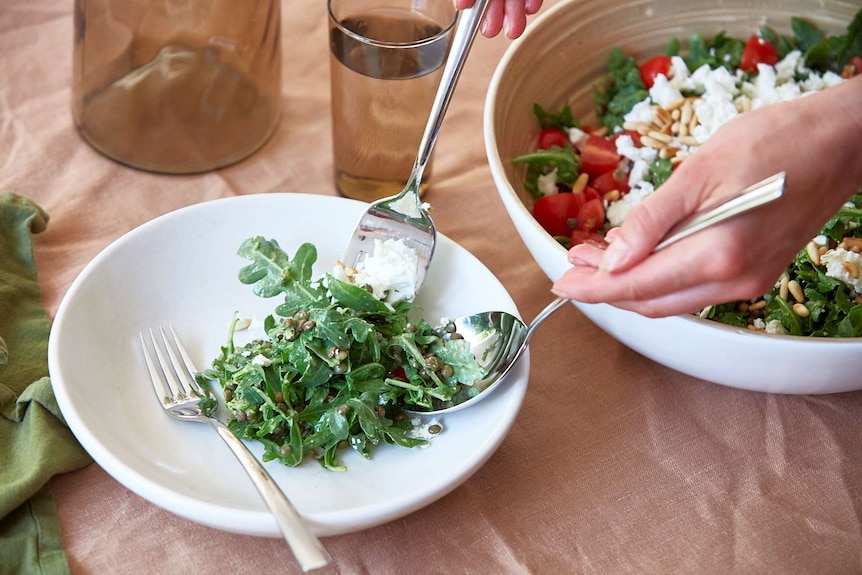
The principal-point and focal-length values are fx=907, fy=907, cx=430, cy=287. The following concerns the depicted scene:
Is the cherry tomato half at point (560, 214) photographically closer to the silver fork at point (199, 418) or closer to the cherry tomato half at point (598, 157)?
the cherry tomato half at point (598, 157)

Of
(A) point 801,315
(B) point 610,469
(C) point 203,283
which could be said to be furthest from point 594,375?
(C) point 203,283

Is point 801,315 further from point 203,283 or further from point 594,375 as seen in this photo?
point 203,283

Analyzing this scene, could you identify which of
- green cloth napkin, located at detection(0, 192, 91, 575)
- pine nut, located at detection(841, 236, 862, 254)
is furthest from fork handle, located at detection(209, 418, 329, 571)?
pine nut, located at detection(841, 236, 862, 254)

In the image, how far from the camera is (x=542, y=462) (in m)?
0.99

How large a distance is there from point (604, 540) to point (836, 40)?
2.79 feet

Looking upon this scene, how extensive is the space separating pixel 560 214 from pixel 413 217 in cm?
19

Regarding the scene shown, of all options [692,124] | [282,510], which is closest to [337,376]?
[282,510]

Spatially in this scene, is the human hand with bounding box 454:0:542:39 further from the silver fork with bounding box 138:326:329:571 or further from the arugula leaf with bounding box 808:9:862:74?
the silver fork with bounding box 138:326:329:571

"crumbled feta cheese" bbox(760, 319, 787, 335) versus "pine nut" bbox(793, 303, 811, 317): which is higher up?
"pine nut" bbox(793, 303, 811, 317)

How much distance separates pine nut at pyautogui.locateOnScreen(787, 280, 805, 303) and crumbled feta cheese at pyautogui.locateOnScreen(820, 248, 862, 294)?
4 cm

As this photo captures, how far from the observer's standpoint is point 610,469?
3.26 feet

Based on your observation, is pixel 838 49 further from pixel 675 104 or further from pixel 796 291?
pixel 796 291

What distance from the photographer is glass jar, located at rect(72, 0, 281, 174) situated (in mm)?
1250

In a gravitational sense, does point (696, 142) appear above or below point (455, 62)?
below
